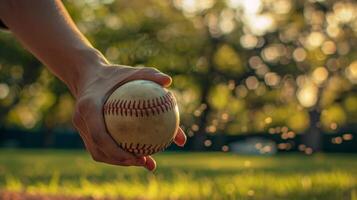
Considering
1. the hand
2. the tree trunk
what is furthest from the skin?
the tree trunk

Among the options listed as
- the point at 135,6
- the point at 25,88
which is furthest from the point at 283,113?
the point at 25,88

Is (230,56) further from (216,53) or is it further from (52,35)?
(52,35)

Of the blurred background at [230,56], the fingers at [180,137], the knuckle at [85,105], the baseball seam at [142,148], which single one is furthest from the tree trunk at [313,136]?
the knuckle at [85,105]

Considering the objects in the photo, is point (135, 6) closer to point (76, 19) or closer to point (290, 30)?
point (76, 19)

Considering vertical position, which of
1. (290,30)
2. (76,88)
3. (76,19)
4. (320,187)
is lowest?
(76,19)

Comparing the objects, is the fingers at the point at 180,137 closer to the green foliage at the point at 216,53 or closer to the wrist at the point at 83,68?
the wrist at the point at 83,68

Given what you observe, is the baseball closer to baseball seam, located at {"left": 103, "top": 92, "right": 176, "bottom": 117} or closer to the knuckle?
baseball seam, located at {"left": 103, "top": 92, "right": 176, "bottom": 117}

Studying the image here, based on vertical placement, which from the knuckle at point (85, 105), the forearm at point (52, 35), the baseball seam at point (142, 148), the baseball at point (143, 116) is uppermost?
the forearm at point (52, 35)
